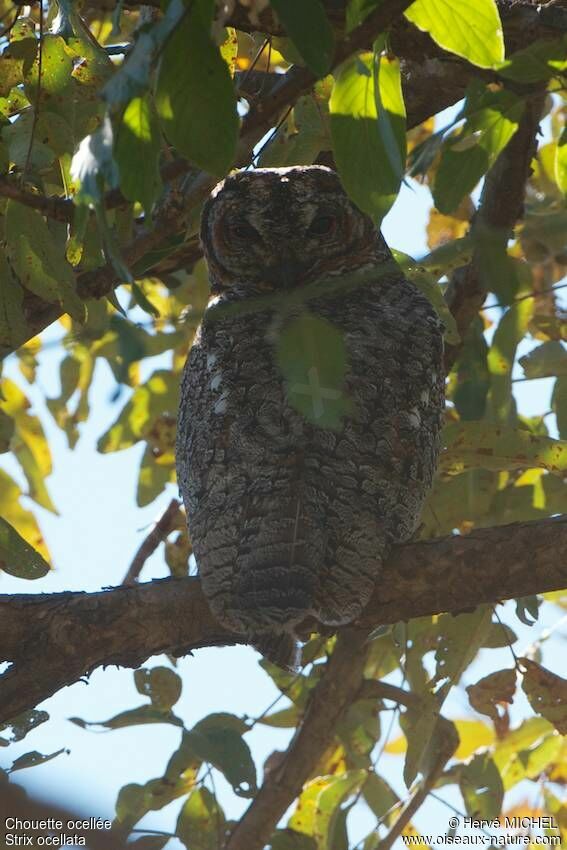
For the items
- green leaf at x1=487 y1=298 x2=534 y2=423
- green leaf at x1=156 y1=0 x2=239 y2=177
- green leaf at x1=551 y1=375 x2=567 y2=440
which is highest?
green leaf at x1=487 y1=298 x2=534 y2=423

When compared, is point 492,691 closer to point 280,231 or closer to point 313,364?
point 280,231

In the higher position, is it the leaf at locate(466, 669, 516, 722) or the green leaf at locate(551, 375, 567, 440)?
the green leaf at locate(551, 375, 567, 440)

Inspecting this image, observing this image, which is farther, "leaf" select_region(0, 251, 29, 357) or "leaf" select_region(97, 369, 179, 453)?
"leaf" select_region(97, 369, 179, 453)

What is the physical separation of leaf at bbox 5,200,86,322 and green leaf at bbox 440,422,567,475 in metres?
1.19

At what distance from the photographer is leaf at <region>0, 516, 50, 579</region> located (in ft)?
8.40

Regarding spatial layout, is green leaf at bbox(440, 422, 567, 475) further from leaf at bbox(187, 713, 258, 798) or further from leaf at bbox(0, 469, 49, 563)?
leaf at bbox(0, 469, 49, 563)

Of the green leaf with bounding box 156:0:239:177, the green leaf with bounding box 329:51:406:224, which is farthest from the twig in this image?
the green leaf with bounding box 156:0:239:177

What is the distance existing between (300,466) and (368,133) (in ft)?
3.62

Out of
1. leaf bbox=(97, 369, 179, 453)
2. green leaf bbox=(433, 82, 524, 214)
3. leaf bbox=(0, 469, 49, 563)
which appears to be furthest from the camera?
leaf bbox=(97, 369, 179, 453)

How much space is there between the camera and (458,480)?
11.1ft

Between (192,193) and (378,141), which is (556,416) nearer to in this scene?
(192,193)

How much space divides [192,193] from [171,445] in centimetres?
149

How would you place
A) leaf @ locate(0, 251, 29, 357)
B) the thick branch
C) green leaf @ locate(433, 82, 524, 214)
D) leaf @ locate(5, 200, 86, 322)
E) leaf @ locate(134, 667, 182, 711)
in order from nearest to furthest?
green leaf @ locate(433, 82, 524, 214), leaf @ locate(5, 200, 86, 322), leaf @ locate(0, 251, 29, 357), the thick branch, leaf @ locate(134, 667, 182, 711)

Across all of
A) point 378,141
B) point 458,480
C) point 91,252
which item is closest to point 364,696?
point 458,480
